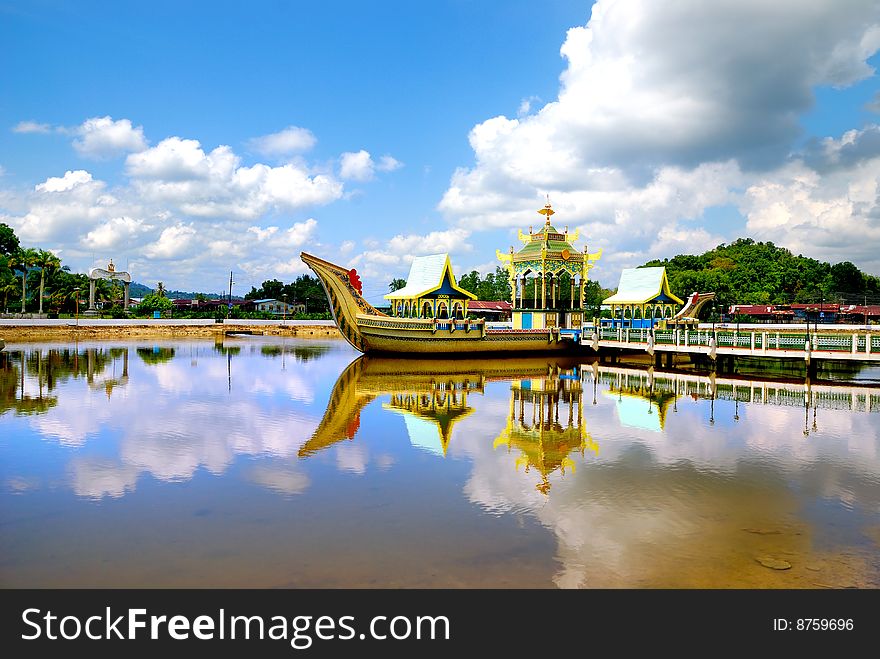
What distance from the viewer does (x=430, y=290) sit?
28469 mm

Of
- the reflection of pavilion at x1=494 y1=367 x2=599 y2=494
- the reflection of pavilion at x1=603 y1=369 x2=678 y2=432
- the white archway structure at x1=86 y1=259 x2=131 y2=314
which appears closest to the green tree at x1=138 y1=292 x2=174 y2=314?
the white archway structure at x1=86 y1=259 x2=131 y2=314

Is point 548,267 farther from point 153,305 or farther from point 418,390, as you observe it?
point 153,305

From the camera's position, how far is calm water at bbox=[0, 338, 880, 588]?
550cm

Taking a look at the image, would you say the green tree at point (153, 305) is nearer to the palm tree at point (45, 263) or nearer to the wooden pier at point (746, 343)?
the palm tree at point (45, 263)

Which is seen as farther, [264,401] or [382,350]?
[382,350]

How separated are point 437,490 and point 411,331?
1940 cm

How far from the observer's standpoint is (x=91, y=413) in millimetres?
13484

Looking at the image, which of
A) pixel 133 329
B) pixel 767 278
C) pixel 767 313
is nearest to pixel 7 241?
pixel 133 329

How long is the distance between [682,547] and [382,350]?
2301cm
